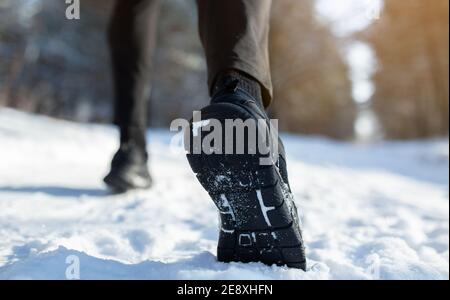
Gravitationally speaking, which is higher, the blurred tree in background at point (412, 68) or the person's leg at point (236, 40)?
the blurred tree in background at point (412, 68)

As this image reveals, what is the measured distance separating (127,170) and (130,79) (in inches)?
11.5

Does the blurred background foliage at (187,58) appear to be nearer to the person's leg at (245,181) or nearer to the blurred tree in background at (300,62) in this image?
the blurred tree in background at (300,62)

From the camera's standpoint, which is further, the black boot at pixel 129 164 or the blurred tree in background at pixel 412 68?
the blurred tree in background at pixel 412 68

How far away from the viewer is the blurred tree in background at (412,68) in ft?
26.2

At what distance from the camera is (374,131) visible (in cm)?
2730

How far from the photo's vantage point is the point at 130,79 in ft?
4.65

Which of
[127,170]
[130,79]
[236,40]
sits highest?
[130,79]

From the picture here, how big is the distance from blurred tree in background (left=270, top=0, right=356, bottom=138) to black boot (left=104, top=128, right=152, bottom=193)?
9978 millimetres

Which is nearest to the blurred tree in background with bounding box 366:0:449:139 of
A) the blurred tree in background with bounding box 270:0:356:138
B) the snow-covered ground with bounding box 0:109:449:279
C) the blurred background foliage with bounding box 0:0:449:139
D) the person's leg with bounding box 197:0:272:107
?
the blurred background foliage with bounding box 0:0:449:139

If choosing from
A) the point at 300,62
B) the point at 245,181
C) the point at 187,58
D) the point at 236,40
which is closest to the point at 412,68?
the point at 300,62

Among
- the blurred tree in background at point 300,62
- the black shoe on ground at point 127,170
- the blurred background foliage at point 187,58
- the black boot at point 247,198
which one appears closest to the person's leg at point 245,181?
the black boot at point 247,198

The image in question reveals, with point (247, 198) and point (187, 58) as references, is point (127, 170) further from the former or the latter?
point (187, 58)

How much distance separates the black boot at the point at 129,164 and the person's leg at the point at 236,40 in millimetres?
643

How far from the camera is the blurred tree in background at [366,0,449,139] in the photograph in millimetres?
7999
